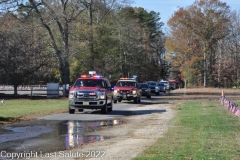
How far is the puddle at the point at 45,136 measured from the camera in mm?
11801

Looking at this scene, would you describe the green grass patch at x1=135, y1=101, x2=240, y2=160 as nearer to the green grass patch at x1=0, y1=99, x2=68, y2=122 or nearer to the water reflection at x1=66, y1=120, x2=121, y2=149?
the water reflection at x1=66, y1=120, x2=121, y2=149

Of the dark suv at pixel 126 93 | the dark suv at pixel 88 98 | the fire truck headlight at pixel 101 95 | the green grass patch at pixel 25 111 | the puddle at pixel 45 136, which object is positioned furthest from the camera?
the dark suv at pixel 126 93

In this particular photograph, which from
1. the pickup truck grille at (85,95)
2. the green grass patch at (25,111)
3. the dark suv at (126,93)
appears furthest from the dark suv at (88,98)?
the dark suv at (126,93)

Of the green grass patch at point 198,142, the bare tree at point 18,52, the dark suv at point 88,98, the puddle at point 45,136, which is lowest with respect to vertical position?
the puddle at point 45,136

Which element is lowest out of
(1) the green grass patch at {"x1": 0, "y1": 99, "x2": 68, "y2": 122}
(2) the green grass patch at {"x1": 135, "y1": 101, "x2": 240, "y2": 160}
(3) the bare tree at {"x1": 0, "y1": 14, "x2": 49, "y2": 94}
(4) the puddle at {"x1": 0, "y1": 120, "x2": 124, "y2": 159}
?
(4) the puddle at {"x1": 0, "y1": 120, "x2": 124, "y2": 159}

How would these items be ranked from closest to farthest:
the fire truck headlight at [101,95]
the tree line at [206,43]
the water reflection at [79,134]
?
the water reflection at [79,134], the fire truck headlight at [101,95], the tree line at [206,43]

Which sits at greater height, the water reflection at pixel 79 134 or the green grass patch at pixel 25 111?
the green grass patch at pixel 25 111

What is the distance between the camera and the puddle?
11.8 m

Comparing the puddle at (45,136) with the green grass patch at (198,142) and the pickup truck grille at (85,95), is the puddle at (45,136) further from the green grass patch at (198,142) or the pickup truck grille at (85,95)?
the pickup truck grille at (85,95)

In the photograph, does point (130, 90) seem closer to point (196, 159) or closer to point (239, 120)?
point (239, 120)

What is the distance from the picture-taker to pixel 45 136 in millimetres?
14328

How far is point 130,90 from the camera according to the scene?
34.7 meters

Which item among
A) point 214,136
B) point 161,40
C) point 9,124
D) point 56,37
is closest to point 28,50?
point 56,37

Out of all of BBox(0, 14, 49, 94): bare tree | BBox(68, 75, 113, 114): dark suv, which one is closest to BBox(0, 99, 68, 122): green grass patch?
BBox(68, 75, 113, 114): dark suv
